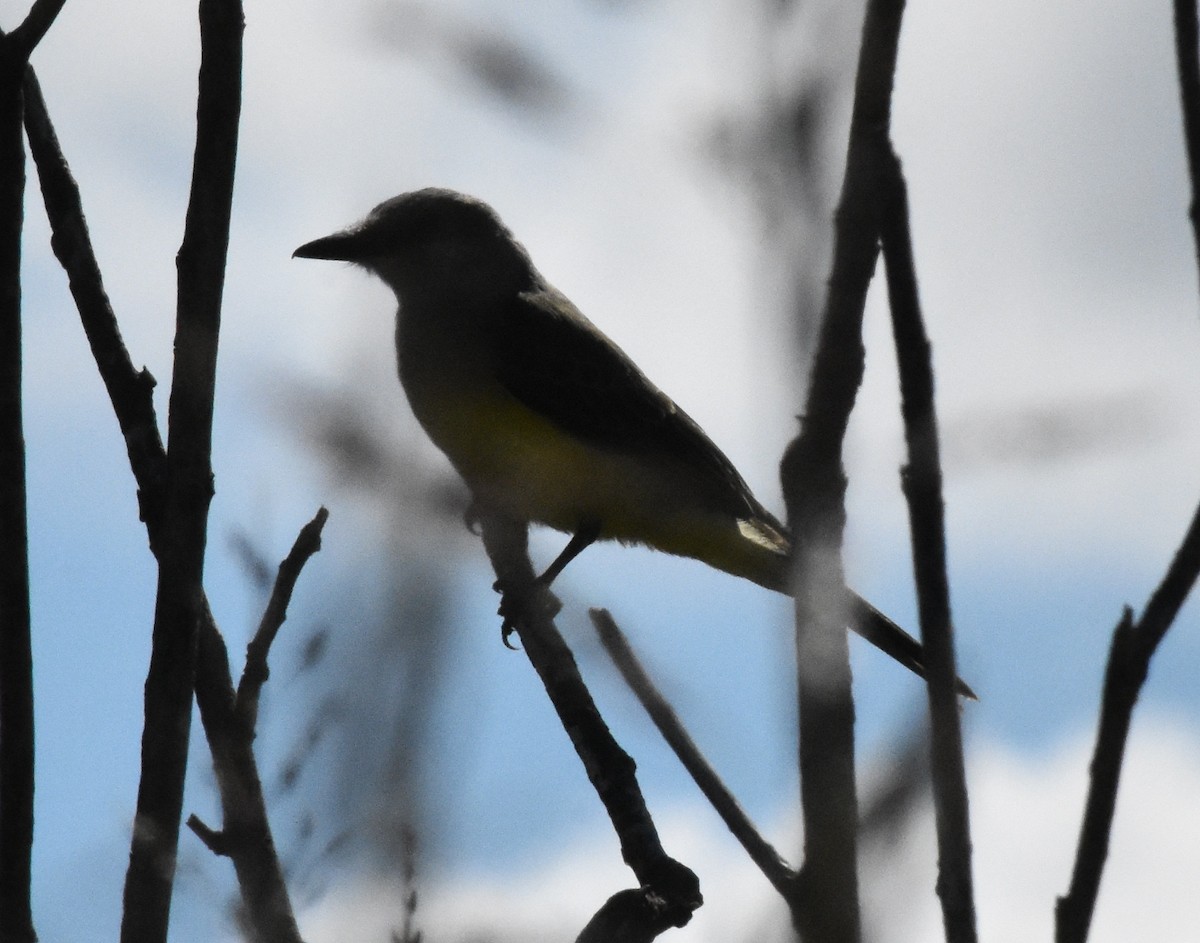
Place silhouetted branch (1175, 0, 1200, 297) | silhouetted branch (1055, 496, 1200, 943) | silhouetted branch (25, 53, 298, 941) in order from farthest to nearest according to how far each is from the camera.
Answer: silhouetted branch (25, 53, 298, 941), silhouetted branch (1175, 0, 1200, 297), silhouetted branch (1055, 496, 1200, 943)

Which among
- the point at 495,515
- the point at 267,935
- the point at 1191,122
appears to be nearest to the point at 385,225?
the point at 495,515

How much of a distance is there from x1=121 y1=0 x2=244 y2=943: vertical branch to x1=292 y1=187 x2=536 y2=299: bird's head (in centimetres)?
392

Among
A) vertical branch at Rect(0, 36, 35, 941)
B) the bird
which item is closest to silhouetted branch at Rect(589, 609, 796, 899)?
vertical branch at Rect(0, 36, 35, 941)

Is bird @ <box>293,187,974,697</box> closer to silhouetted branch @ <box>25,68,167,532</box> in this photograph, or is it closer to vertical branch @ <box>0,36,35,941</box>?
silhouetted branch @ <box>25,68,167,532</box>

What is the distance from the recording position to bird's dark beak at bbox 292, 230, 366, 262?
6.45m

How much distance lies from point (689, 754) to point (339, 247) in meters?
4.70

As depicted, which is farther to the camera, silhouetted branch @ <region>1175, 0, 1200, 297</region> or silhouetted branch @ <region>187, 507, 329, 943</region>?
silhouetted branch @ <region>187, 507, 329, 943</region>

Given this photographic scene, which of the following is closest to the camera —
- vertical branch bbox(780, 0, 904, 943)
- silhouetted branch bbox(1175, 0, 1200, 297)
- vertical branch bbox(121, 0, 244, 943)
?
vertical branch bbox(780, 0, 904, 943)

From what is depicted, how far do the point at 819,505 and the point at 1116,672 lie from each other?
28cm

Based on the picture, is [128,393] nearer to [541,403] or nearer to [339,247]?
[541,403]

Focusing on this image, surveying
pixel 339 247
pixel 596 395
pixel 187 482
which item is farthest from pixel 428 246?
pixel 187 482

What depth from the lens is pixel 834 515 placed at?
1.19 meters

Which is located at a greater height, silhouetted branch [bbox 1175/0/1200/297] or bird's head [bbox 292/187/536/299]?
bird's head [bbox 292/187/536/299]

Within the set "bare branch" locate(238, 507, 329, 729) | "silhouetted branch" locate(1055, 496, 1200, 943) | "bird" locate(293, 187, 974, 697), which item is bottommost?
"silhouetted branch" locate(1055, 496, 1200, 943)
